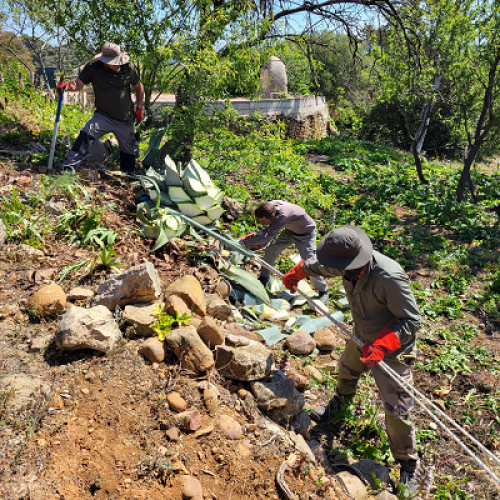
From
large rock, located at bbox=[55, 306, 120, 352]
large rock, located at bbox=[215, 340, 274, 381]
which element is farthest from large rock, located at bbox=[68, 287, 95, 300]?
large rock, located at bbox=[215, 340, 274, 381]

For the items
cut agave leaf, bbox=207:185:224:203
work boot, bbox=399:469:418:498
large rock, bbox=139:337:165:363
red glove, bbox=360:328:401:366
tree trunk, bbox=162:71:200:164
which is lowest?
work boot, bbox=399:469:418:498

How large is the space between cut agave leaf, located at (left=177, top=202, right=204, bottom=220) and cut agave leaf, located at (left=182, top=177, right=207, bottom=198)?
0.39ft

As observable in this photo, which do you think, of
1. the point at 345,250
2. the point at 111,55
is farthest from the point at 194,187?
the point at 345,250

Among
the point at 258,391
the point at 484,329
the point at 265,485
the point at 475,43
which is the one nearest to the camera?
the point at 265,485

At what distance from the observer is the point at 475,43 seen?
31.0 feet

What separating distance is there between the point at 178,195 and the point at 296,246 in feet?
4.77

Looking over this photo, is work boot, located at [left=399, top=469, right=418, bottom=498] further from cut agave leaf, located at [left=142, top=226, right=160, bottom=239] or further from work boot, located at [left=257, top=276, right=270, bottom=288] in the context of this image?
cut agave leaf, located at [left=142, top=226, right=160, bottom=239]

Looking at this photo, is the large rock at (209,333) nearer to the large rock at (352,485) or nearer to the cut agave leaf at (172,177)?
the large rock at (352,485)

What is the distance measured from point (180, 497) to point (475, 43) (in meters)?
10.4

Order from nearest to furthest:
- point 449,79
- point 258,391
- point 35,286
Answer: point 258,391, point 35,286, point 449,79

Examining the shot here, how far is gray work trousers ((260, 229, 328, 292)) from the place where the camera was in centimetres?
508

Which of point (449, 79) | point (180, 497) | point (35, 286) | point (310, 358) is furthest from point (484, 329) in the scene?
point (449, 79)

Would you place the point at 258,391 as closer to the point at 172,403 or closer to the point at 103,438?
the point at 172,403

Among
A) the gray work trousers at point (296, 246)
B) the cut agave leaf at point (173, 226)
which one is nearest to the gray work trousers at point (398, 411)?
the gray work trousers at point (296, 246)
